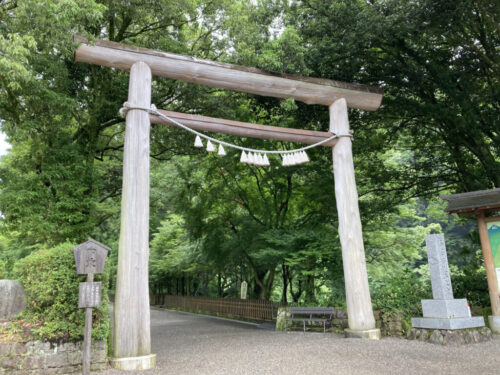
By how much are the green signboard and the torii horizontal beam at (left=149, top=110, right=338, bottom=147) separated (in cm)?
398

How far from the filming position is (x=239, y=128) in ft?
22.8

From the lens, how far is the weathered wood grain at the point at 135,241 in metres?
5.05

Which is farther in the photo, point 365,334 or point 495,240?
point 495,240

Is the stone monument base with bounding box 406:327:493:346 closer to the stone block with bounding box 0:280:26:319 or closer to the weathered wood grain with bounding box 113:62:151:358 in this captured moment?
the weathered wood grain with bounding box 113:62:151:358

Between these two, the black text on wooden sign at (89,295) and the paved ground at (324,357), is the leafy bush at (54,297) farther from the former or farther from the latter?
the paved ground at (324,357)

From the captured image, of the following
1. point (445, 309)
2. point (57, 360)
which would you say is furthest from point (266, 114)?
point (57, 360)

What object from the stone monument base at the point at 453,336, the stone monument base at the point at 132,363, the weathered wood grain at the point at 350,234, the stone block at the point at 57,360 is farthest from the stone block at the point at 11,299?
the stone monument base at the point at 453,336

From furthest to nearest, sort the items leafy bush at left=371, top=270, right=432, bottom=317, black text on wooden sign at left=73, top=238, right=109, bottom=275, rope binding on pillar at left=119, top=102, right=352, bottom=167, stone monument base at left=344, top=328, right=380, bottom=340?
leafy bush at left=371, top=270, right=432, bottom=317, stone monument base at left=344, top=328, right=380, bottom=340, rope binding on pillar at left=119, top=102, right=352, bottom=167, black text on wooden sign at left=73, top=238, right=109, bottom=275

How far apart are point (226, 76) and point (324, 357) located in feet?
18.2

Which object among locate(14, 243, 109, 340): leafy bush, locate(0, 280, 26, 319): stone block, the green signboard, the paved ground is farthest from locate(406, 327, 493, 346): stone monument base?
locate(0, 280, 26, 319): stone block

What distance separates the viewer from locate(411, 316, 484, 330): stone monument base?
6253 mm

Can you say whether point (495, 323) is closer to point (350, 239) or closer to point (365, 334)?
point (365, 334)

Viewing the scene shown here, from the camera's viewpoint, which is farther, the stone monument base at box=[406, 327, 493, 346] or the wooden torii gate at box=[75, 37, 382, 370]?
the stone monument base at box=[406, 327, 493, 346]

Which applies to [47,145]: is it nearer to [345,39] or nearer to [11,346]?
[11,346]
